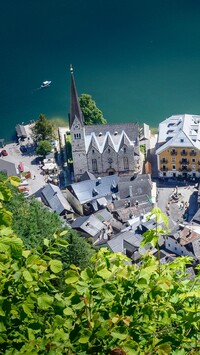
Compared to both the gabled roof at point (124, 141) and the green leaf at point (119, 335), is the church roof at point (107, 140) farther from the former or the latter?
the green leaf at point (119, 335)

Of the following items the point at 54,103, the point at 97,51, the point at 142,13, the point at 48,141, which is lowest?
the point at 48,141

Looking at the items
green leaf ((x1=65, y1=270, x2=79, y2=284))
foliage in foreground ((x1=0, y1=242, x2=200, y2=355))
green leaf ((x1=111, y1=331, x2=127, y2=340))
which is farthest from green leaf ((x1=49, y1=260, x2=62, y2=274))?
green leaf ((x1=111, y1=331, x2=127, y2=340))

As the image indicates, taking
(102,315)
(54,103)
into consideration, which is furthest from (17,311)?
(54,103)

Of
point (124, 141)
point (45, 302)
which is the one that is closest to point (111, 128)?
point (124, 141)

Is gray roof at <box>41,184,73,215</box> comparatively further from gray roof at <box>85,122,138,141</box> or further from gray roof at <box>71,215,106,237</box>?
gray roof at <box>85,122,138,141</box>

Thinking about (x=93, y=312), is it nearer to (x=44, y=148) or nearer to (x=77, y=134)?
(x=77, y=134)

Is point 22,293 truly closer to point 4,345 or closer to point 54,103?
point 4,345

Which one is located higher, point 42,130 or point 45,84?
point 45,84
